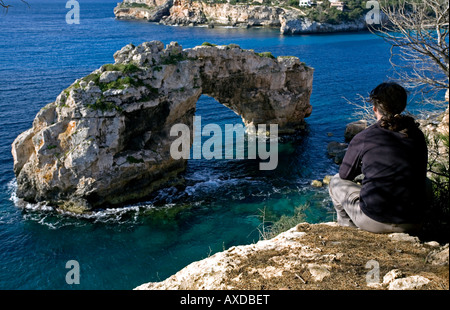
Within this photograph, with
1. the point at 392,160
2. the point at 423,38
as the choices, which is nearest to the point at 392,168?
the point at 392,160

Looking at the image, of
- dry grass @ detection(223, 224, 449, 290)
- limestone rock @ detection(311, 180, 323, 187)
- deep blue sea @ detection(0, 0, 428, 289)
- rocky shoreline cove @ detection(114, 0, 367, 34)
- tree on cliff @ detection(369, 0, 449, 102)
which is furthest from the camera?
rocky shoreline cove @ detection(114, 0, 367, 34)

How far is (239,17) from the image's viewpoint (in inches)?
4122

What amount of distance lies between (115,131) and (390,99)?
→ 22306 mm

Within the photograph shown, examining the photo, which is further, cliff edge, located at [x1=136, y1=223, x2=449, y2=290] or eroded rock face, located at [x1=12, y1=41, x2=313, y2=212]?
eroded rock face, located at [x1=12, y1=41, x2=313, y2=212]

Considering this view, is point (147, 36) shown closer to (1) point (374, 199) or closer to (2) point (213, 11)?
(2) point (213, 11)

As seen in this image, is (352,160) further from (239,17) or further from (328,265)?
(239,17)

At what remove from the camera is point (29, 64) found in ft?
184

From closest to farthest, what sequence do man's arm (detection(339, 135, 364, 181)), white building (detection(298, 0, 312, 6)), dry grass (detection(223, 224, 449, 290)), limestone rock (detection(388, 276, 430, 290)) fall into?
limestone rock (detection(388, 276, 430, 290)) < dry grass (detection(223, 224, 449, 290)) < man's arm (detection(339, 135, 364, 181)) < white building (detection(298, 0, 312, 6))

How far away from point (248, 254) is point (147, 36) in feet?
286

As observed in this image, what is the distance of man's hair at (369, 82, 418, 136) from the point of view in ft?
18.4

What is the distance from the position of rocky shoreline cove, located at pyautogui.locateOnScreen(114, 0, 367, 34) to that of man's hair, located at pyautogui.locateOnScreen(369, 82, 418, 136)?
93243 millimetres

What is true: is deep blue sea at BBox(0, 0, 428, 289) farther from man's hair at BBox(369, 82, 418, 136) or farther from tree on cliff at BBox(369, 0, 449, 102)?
man's hair at BBox(369, 82, 418, 136)

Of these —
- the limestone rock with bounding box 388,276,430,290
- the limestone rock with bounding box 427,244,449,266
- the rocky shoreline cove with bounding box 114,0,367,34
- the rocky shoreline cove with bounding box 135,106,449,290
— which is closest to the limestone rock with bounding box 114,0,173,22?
the rocky shoreline cove with bounding box 114,0,367,34

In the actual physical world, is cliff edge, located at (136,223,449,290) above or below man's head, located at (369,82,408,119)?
below
